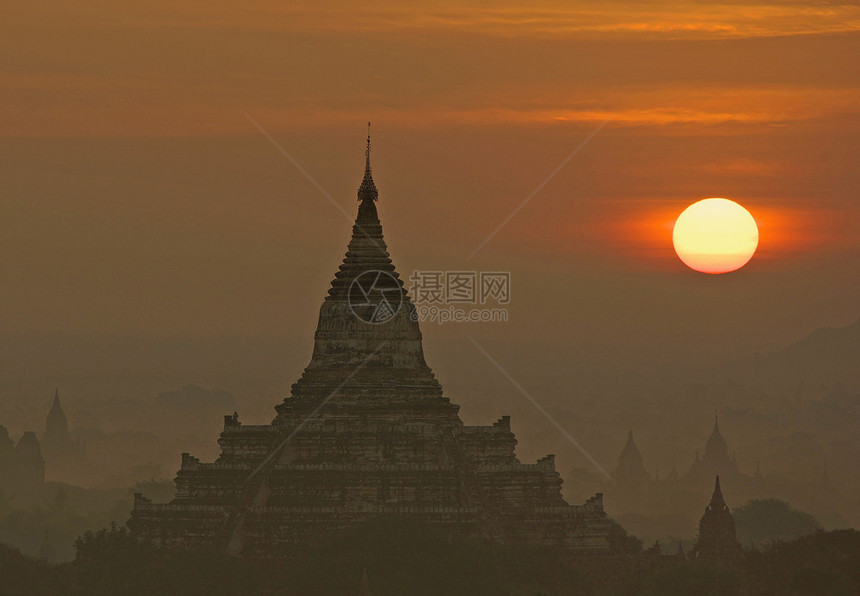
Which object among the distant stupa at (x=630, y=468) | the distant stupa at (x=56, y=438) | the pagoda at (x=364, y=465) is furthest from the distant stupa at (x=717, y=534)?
the distant stupa at (x=56, y=438)

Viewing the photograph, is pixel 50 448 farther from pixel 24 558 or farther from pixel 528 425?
pixel 24 558

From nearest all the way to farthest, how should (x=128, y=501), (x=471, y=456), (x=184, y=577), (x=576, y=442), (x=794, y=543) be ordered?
(x=184, y=577), (x=794, y=543), (x=471, y=456), (x=128, y=501), (x=576, y=442)

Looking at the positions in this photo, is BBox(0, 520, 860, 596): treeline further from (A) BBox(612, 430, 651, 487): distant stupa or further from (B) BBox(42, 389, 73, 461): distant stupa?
(B) BBox(42, 389, 73, 461): distant stupa

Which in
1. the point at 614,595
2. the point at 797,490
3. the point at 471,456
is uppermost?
the point at 797,490

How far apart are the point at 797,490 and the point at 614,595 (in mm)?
89478

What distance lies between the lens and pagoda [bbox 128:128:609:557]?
267 ft

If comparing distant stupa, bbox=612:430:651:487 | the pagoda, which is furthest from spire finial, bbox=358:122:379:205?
distant stupa, bbox=612:430:651:487

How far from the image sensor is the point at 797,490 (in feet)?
534

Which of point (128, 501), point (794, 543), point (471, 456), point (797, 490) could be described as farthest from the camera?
point (797, 490)

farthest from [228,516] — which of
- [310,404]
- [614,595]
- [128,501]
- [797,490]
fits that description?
[797,490]

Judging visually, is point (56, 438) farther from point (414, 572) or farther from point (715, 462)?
point (414, 572)
